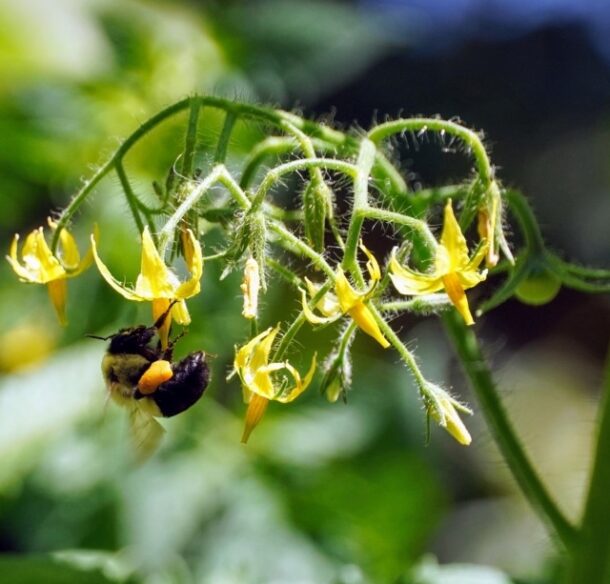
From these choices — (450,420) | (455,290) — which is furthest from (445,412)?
(455,290)

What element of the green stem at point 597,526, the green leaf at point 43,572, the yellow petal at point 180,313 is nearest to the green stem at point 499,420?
the green stem at point 597,526

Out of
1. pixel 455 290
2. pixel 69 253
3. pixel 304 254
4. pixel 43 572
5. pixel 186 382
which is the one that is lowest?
pixel 43 572

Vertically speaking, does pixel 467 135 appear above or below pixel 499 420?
above

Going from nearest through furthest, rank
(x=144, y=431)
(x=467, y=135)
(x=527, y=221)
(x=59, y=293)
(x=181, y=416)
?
(x=467, y=135) → (x=59, y=293) → (x=527, y=221) → (x=144, y=431) → (x=181, y=416)

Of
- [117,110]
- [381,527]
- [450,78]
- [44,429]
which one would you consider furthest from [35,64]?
[450,78]

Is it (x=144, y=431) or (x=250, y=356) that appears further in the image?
(x=144, y=431)

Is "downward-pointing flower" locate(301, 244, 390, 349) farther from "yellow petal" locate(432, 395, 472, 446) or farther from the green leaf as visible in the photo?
the green leaf

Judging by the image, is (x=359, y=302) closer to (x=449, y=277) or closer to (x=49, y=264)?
(x=449, y=277)
